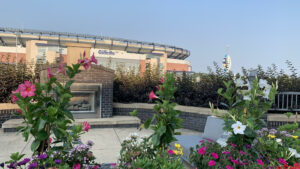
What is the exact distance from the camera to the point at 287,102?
6469mm

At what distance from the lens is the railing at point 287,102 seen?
6.42m

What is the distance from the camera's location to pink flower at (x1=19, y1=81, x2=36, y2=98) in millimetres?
2029

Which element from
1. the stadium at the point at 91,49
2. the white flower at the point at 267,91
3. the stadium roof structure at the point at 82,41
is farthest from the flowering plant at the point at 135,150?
the stadium roof structure at the point at 82,41

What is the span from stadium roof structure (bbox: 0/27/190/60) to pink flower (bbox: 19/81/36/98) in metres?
51.2

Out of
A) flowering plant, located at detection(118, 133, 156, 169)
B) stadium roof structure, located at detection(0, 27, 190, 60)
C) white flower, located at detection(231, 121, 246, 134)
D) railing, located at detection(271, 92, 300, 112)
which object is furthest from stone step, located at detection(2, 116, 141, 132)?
stadium roof structure, located at detection(0, 27, 190, 60)

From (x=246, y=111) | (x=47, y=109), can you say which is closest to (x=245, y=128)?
(x=246, y=111)

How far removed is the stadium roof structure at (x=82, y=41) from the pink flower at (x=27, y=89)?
51.2 meters

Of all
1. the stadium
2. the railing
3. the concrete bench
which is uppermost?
the stadium

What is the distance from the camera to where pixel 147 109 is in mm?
7684

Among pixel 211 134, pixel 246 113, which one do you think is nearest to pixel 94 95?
pixel 211 134

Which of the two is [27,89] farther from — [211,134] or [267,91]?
[211,134]

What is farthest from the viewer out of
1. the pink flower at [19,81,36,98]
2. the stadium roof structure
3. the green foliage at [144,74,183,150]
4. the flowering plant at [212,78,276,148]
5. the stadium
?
the stadium roof structure

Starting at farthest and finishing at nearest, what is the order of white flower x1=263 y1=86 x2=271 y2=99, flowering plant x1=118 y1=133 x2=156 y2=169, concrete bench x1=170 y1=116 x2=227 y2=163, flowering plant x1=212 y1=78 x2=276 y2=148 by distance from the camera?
concrete bench x1=170 y1=116 x2=227 y2=163 → white flower x1=263 y1=86 x2=271 y2=99 → flowering plant x1=212 y1=78 x2=276 y2=148 → flowering plant x1=118 y1=133 x2=156 y2=169

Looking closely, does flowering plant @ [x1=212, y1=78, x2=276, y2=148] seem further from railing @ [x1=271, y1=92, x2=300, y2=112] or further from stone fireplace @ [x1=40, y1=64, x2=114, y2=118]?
stone fireplace @ [x1=40, y1=64, x2=114, y2=118]
